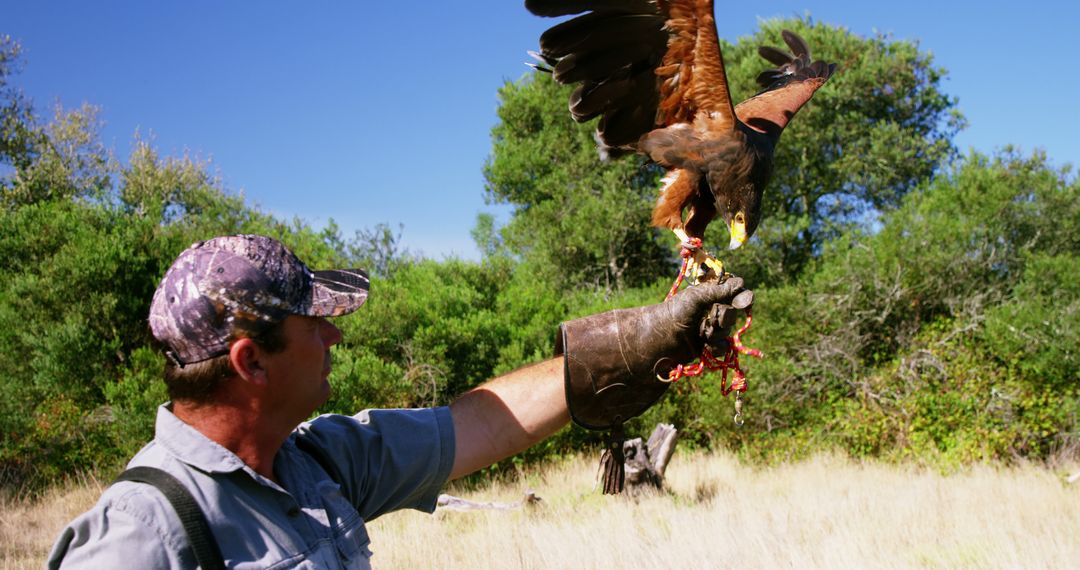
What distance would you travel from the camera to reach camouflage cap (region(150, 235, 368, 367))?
152cm

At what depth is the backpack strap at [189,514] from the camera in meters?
1.35

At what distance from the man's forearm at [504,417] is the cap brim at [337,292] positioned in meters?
0.53

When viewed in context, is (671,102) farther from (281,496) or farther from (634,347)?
(281,496)

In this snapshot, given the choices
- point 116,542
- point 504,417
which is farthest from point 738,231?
point 116,542

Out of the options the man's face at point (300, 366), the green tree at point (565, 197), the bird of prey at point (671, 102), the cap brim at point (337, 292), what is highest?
the green tree at point (565, 197)

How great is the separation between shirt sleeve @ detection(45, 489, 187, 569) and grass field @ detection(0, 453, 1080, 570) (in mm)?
3776

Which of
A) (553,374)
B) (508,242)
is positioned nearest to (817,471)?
(553,374)

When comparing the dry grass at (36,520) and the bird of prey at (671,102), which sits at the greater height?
the bird of prey at (671,102)

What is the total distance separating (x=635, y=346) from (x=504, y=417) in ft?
1.43

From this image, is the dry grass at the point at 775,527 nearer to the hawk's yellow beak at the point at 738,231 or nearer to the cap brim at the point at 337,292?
the hawk's yellow beak at the point at 738,231

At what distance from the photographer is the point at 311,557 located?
1564 mm

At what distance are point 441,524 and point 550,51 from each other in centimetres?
432

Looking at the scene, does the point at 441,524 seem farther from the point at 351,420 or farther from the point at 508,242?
the point at 508,242

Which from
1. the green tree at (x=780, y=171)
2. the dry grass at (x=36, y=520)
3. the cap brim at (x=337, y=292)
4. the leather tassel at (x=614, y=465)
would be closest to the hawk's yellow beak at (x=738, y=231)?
the leather tassel at (x=614, y=465)
